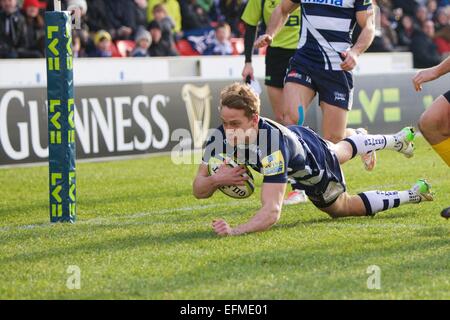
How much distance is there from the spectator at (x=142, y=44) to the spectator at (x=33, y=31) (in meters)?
1.80

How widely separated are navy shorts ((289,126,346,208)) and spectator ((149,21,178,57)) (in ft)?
A: 35.9

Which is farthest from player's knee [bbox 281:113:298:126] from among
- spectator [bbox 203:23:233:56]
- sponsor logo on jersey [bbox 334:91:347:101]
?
spectator [bbox 203:23:233:56]

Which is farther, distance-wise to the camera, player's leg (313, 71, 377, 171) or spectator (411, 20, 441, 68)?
spectator (411, 20, 441, 68)

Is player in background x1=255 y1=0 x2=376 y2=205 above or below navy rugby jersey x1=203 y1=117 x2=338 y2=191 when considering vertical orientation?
above

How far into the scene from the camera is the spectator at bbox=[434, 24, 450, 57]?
25.2m

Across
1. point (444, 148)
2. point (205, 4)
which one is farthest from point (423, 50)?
point (444, 148)

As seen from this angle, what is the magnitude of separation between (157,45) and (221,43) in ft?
→ 4.35

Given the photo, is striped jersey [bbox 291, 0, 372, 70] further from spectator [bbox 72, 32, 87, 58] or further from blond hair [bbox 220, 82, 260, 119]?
spectator [bbox 72, 32, 87, 58]

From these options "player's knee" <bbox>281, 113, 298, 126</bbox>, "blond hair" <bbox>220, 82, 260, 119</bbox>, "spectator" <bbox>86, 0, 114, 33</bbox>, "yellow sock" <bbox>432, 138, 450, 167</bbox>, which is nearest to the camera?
"blond hair" <bbox>220, 82, 260, 119</bbox>

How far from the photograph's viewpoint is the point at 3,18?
1672 centimetres

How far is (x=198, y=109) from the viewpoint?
14.8m

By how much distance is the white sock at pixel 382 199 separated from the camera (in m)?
8.23
